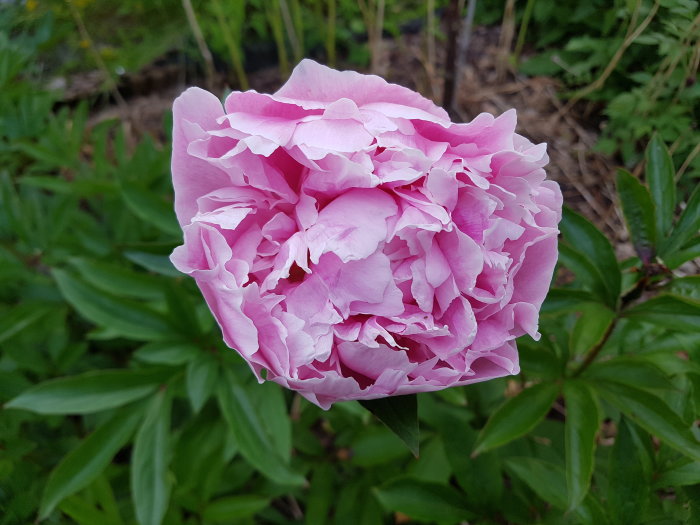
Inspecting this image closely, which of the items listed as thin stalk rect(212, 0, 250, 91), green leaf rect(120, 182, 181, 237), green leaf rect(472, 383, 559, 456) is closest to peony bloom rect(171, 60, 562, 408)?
green leaf rect(472, 383, 559, 456)

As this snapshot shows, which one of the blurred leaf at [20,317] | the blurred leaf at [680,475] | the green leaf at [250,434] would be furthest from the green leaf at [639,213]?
the blurred leaf at [20,317]

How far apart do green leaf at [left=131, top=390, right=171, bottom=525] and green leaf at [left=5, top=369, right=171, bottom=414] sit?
4cm

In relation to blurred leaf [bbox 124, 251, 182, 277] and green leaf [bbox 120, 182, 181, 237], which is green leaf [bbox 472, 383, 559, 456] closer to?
blurred leaf [bbox 124, 251, 182, 277]

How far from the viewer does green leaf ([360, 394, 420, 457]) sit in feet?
2.22

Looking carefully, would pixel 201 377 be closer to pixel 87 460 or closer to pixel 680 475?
pixel 87 460

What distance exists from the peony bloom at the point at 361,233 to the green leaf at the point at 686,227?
1.01 ft

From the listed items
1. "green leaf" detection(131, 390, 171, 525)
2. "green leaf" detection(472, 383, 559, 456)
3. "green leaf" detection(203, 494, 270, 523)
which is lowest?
Result: "green leaf" detection(203, 494, 270, 523)

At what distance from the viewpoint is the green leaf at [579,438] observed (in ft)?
2.63

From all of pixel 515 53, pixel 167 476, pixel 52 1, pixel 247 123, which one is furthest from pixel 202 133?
pixel 52 1

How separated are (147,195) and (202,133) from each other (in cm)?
51

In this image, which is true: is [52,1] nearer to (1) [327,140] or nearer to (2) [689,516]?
(1) [327,140]

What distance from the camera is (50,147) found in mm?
1561

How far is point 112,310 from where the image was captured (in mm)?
1104

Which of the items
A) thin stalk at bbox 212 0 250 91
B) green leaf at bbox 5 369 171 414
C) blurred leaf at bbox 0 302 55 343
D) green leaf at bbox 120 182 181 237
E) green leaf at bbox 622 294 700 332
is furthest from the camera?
thin stalk at bbox 212 0 250 91
